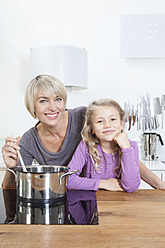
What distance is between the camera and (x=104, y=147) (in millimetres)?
1312

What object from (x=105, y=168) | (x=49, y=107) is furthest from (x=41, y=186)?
(x=49, y=107)

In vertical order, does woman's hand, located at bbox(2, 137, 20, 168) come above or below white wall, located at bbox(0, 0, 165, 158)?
below

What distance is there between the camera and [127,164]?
3.76ft

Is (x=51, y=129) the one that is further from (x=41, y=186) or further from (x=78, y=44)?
(x=78, y=44)

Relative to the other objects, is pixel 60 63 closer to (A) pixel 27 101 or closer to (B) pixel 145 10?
(A) pixel 27 101

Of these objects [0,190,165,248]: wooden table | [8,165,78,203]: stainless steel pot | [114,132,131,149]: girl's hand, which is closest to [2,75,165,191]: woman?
[114,132,131,149]: girl's hand

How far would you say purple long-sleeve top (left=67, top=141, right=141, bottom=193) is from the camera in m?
1.09

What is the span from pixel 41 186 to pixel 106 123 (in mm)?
521

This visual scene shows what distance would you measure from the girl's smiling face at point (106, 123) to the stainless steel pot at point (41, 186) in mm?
413

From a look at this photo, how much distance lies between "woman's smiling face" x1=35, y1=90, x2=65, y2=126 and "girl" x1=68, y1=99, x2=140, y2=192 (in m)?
0.15

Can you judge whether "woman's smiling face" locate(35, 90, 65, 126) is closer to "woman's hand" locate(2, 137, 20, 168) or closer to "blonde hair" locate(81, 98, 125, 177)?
"blonde hair" locate(81, 98, 125, 177)

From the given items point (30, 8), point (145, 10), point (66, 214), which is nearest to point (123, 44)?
point (145, 10)

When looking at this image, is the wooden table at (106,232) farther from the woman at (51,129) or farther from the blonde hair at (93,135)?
the woman at (51,129)

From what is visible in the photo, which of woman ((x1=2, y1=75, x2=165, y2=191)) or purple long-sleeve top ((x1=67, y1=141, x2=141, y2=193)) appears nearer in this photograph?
purple long-sleeve top ((x1=67, y1=141, x2=141, y2=193))
